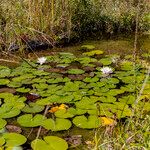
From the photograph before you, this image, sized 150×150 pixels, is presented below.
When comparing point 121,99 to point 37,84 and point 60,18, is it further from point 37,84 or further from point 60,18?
point 60,18

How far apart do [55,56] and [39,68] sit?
1.16 ft

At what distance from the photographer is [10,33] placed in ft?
12.9

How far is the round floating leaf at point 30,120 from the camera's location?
2553 mm

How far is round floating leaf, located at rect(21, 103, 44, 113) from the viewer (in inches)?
108

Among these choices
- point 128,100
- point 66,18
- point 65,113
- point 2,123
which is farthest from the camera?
point 66,18

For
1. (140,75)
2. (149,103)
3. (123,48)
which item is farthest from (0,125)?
(123,48)

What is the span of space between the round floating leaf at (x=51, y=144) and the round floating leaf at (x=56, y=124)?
0.16m

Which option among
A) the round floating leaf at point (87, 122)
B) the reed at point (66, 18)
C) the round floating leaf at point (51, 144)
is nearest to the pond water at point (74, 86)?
the round floating leaf at point (87, 122)

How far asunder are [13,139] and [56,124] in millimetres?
326

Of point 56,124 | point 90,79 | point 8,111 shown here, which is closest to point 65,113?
point 56,124

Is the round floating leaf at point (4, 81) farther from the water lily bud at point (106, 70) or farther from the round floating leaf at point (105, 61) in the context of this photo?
the round floating leaf at point (105, 61)

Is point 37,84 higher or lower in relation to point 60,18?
lower

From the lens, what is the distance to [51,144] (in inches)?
90.7

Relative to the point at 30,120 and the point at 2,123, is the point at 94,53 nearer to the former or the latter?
the point at 30,120
